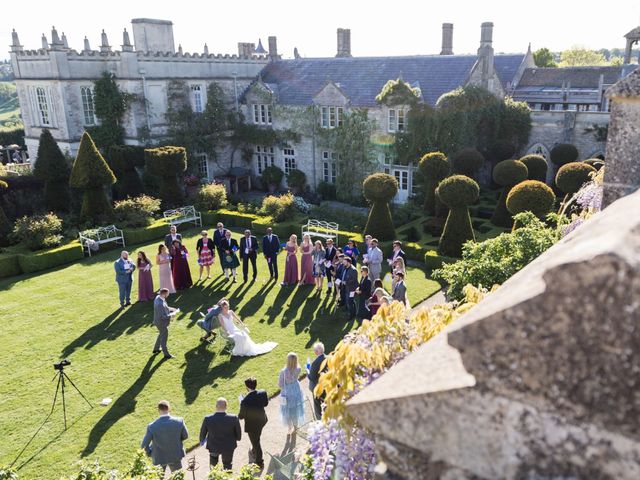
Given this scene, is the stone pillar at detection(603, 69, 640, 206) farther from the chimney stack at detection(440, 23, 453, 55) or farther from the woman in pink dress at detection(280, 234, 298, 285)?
the chimney stack at detection(440, 23, 453, 55)

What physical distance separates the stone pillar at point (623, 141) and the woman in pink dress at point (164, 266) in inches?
485

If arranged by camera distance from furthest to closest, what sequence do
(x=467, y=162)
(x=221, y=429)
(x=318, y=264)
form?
1. (x=467, y=162)
2. (x=318, y=264)
3. (x=221, y=429)

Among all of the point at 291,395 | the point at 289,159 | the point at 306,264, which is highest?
the point at 289,159

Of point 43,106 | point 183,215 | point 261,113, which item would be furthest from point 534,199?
point 43,106

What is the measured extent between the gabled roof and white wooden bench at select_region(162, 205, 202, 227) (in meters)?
10.2

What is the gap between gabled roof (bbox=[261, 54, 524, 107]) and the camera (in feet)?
85.8

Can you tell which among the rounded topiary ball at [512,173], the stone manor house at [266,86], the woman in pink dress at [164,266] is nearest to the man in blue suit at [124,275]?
the woman in pink dress at [164,266]

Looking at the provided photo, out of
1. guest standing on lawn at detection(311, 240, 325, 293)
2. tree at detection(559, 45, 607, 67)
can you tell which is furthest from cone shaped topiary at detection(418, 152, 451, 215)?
tree at detection(559, 45, 607, 67)

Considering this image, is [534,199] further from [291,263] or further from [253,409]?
[253,409]

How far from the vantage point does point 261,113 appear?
3134 cm

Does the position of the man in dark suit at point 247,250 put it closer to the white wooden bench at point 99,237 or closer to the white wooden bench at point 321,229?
the white wooden bench at point 321,229

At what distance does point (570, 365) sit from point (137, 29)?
3395cm

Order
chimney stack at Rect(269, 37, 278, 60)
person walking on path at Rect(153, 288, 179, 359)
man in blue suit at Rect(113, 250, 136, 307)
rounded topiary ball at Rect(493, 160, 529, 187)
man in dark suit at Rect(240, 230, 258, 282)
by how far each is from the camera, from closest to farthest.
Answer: person walking on path at Rect(153, 288, 179, 359) < man in blue suit at Rect(113, 250, 136, 307) < man in dark suit at Rect(240, 230, 258, 282) < rounded topiary ball at Rect(493, 160, 529, 187) < chimney stack at Rect(269, 37, 278, 60)

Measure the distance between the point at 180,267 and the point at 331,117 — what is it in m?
16.0
